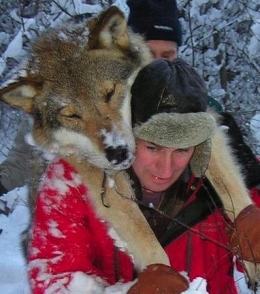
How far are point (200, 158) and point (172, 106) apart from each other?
1.41ft

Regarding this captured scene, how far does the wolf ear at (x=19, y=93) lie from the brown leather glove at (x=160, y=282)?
1.04 m

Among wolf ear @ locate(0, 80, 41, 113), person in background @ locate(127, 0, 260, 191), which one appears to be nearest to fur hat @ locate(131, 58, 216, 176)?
wolf ear @ locate(0, 80, 41, 113)

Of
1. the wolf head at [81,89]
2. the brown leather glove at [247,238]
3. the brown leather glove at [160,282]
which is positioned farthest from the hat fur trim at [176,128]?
the brown leather glove at [160,282]

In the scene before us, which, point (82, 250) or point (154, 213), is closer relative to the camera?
point (82, 250)

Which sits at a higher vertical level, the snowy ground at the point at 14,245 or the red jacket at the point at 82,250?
the red jacket at the point at 82,250

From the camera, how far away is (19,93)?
268 cm

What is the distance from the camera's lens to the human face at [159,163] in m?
2.38

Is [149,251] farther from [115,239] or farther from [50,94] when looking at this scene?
[50,94]

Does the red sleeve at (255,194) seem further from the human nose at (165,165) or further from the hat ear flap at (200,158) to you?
the human nose at (165,165)

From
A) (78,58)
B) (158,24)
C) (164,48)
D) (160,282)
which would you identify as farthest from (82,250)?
(158,24)

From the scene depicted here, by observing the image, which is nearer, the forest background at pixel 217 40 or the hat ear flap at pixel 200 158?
the hat ear flap at pixel 200 158

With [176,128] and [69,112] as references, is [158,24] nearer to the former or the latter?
[69,112]

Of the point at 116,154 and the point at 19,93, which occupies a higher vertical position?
the point at 19,93

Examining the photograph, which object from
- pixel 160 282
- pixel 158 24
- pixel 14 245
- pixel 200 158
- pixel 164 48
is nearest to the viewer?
pixel 160 282
